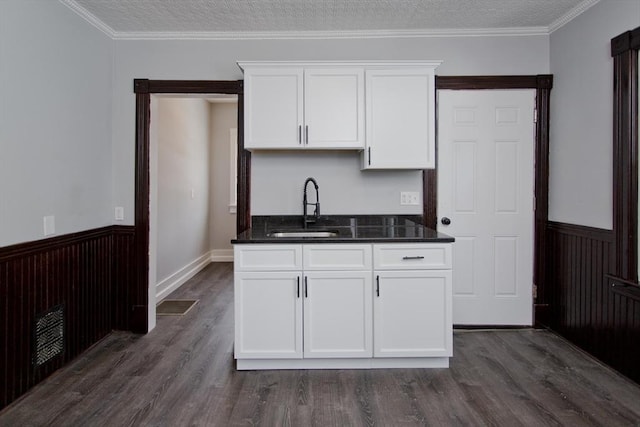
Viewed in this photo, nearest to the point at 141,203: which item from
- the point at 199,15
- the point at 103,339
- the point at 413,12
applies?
the point at 103,339

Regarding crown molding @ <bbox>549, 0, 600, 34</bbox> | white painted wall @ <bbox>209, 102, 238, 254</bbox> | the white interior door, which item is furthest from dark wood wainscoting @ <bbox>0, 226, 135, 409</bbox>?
crown molding @ <bbox>549, 0, 600, 34</bbox>

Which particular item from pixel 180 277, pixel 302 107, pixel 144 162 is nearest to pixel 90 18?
pixel 144 162

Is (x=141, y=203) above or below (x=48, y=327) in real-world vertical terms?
above

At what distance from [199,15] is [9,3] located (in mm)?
1211

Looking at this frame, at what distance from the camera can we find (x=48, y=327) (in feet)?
8.43

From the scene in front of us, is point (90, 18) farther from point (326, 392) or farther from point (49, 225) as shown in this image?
point (326, 392)

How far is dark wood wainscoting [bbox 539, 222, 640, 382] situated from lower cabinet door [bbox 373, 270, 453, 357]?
1062 mm

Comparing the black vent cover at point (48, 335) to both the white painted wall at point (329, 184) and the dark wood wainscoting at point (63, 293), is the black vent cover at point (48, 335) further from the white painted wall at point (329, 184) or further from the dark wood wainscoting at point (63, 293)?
the white painted wall at point (329, 184)

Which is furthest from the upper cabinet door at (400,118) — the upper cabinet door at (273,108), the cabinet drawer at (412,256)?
the cabinet drawer at (412,256)

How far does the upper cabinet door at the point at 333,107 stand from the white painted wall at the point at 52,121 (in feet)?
5.24

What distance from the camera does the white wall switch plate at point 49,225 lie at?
254cm

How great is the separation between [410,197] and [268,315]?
158 cm

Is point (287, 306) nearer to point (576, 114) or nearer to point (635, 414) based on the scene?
point (635, 414)

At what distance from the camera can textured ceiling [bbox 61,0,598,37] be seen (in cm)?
293
